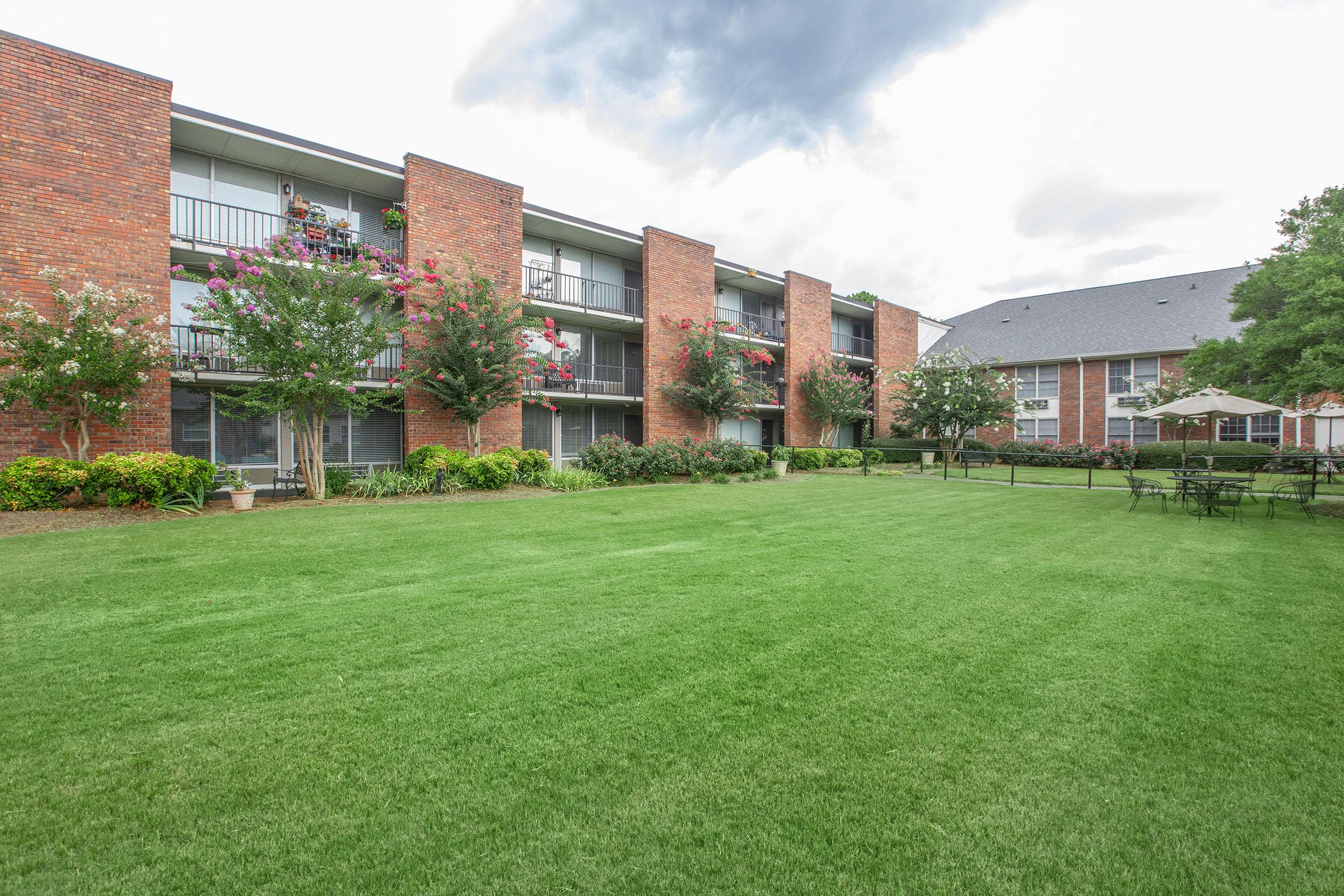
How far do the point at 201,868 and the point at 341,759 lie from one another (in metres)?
0.63

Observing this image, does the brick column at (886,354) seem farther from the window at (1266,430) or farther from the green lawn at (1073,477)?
the window at (1266,430)

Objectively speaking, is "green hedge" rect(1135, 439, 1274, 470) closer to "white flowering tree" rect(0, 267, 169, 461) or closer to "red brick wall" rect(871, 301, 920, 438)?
"red brick wall" rect(871, 301, 920, 438)

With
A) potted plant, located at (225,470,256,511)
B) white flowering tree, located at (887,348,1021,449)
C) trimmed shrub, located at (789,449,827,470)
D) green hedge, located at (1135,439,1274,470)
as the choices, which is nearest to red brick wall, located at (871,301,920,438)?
white flowering tree, located at (887,348,1021,449)

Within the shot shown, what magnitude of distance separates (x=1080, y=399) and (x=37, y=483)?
36037 mm

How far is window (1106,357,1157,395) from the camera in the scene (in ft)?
88.8

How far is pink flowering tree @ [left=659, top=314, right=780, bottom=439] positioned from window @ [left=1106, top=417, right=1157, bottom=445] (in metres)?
18.9

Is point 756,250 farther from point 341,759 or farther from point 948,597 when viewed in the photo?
point 341,759

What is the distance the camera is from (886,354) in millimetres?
28812

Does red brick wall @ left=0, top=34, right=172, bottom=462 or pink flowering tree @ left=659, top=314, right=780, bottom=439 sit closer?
red brick wall @ left=0, top=34, right=172, bottom=462

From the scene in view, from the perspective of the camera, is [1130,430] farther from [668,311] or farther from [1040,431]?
[668,311]

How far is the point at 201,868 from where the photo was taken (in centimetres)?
188

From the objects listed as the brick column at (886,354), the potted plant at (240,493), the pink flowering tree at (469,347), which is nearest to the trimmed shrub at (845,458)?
the brick column at (886,354)

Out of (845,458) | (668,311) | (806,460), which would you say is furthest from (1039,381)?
(668,311)

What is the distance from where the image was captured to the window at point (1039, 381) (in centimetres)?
3003
